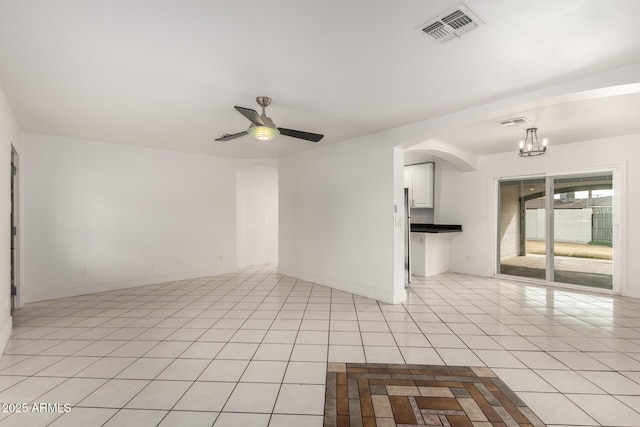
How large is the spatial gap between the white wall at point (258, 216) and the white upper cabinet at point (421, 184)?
361 cm

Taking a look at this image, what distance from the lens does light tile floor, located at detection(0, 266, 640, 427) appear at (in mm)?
1940

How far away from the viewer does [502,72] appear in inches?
98.2

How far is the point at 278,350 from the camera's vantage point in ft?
9.01

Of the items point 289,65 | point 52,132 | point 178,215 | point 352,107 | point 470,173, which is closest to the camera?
point 289,65

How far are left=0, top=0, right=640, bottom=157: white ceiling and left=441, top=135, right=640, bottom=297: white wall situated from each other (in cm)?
127

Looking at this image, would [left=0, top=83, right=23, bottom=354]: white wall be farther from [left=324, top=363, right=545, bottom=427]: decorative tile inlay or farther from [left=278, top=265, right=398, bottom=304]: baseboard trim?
[left=278, top=265, right=398, bottom=304]: baseboard trim

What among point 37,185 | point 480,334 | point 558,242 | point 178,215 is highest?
point 37,185

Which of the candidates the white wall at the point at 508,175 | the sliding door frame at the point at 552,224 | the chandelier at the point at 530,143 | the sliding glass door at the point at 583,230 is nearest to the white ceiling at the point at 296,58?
the chandelier at the point at 530,143

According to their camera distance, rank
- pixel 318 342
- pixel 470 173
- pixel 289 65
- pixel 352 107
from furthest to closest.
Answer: pixel 470 173
pixel 352 107
pixel 318 342
pixel 289 65

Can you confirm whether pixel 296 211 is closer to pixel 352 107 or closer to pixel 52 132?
pixel 352 107

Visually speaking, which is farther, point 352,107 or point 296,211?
point 296,211

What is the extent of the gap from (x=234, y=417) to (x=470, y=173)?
21.0 ft

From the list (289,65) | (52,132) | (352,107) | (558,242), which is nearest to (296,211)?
(352,107)

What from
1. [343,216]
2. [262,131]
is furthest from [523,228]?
[262,131]
